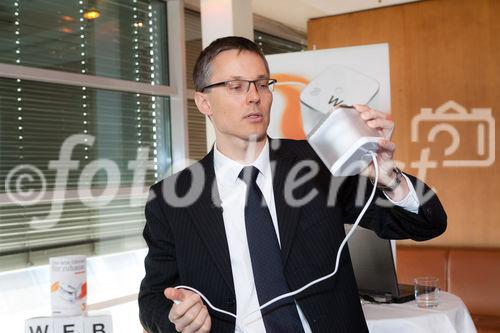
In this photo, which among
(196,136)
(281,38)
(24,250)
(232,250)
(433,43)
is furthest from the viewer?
(281,38)

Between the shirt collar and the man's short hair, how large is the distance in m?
0.22

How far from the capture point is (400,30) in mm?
5262

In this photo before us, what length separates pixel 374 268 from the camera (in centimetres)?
286

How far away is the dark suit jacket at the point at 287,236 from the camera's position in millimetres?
1403

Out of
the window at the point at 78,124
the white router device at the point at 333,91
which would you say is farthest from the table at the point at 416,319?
the window at the point at 78,124

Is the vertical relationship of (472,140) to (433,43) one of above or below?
below

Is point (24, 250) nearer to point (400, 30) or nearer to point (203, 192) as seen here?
point (203, 192)

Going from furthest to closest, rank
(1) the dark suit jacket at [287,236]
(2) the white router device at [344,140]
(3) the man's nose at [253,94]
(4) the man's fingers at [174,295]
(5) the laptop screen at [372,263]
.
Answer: (5) the laptop screen at [372,263]
(3) the man's nose at [253,94]
(1) the dark suit jacket at [287,236]
(4) the man's fingers at [174,295]
(2) the white router device at [344,140]

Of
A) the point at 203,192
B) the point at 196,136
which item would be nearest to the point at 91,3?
the point at 196,136

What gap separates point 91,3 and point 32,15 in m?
0.64

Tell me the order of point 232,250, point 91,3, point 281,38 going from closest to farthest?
point 232,250 → point 91,3 → point 281,38

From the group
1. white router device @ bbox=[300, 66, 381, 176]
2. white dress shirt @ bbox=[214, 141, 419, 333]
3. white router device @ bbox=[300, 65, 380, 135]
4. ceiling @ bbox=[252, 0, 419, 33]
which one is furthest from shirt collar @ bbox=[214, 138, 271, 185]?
ceiling @ bbox=[252, 0, 419, 33]

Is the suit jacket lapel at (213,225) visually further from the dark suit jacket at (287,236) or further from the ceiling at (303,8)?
the ceiling at (303,8)

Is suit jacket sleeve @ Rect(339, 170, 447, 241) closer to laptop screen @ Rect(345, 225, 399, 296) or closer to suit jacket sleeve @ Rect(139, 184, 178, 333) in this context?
suit jacket sleeve @ Rect(139, 184, 178, 333)
